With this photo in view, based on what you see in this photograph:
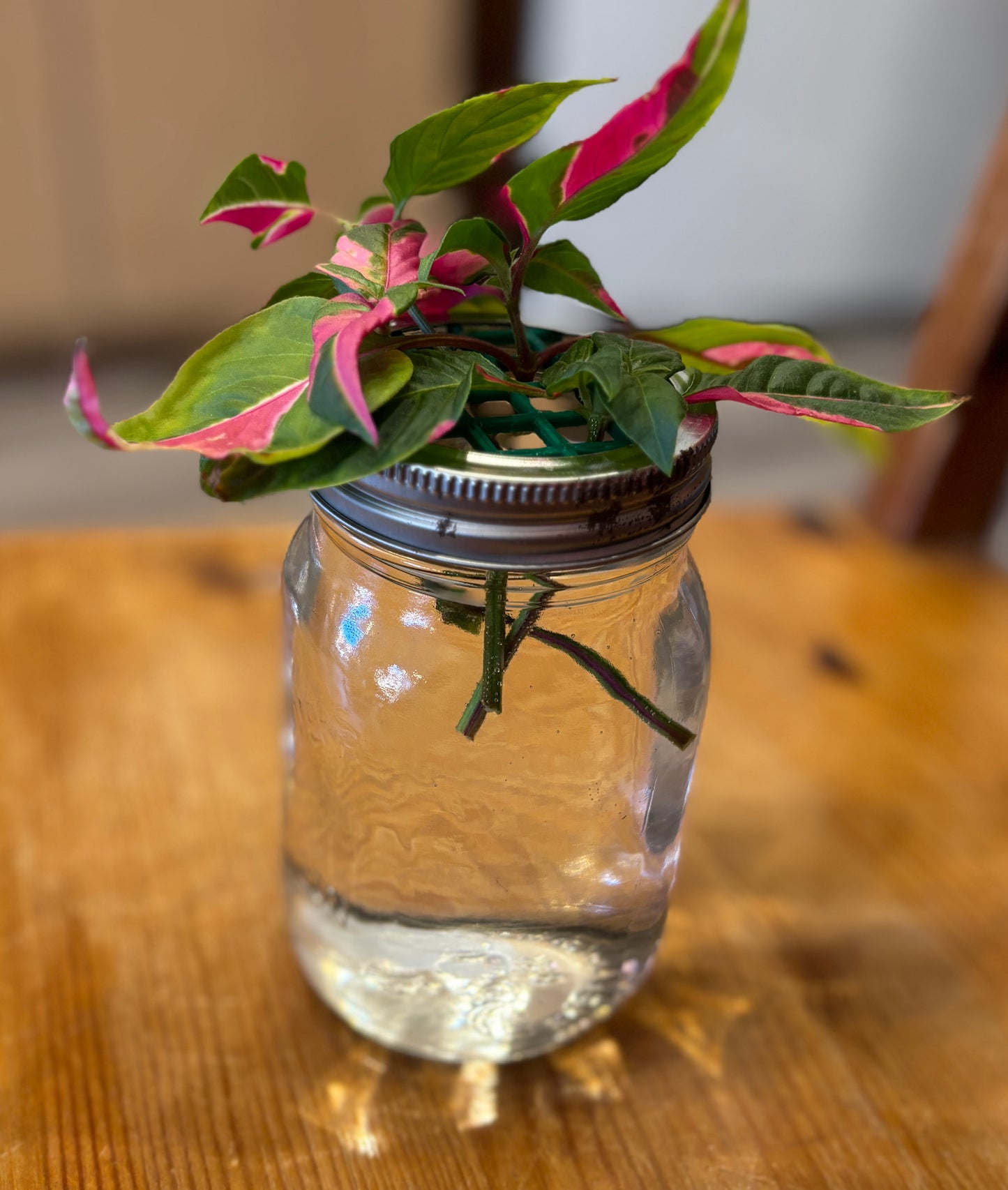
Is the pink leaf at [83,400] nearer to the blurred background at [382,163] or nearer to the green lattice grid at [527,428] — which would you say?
the green lattice grid at [527,428]

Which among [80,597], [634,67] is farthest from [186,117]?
[80,597]

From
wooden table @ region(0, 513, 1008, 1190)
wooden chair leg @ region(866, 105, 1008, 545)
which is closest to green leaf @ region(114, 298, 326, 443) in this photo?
wooden table @ region(0, 513, 1008, 1190)

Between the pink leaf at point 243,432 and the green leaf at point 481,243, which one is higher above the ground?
the green leaf at point 481,243

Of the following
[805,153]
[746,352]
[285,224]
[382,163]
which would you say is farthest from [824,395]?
[805,153]

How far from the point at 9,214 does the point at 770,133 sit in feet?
2.99

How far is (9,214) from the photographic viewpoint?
1.34 metres

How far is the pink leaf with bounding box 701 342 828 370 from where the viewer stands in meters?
0.35

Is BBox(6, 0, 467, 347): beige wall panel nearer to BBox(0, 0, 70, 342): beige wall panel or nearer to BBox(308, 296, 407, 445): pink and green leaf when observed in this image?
BBox(0, 0, 70, 342): beige wall panel

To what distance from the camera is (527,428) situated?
0.30 m

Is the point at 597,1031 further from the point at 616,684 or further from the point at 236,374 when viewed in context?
the point at 236,374

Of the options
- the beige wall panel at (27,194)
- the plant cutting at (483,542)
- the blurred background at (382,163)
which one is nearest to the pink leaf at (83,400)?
the plant cutting at (483,542)

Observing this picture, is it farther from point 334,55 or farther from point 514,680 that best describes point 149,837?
point 334,55

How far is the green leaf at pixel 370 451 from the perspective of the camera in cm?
26

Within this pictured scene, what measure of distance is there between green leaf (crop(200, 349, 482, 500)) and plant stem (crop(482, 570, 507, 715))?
0.04 metres
